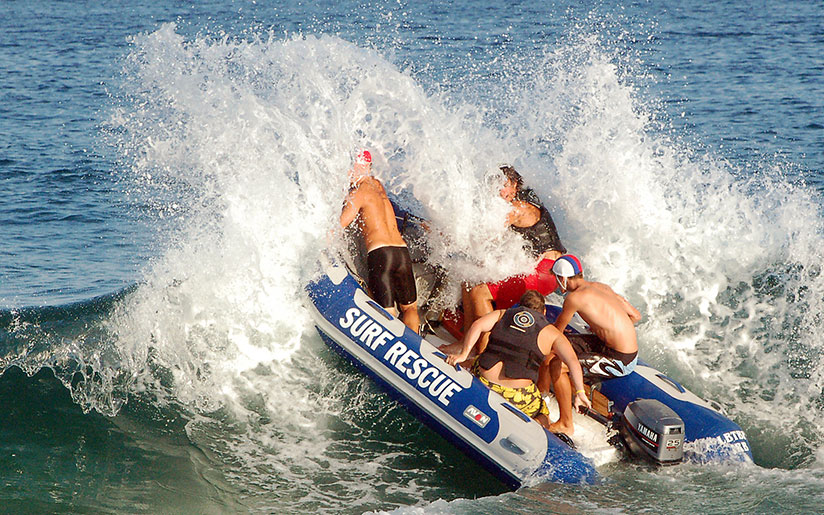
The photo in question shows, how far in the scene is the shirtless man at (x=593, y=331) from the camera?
6.49 meters

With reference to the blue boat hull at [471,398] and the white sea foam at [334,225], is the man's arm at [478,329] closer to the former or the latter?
the blue boat hull at [471,398]

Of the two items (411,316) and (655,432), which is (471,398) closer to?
(655,432)

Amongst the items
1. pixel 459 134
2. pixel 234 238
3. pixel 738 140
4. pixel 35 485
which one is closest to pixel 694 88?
pixel 738 140

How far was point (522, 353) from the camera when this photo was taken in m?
6.26

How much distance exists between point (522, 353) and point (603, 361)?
954 mm

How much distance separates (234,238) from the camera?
7.71 metres

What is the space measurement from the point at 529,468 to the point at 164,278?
3.93m

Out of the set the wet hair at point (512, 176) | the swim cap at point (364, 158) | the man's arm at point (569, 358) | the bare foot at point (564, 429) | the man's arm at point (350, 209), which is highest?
the swim cap at point (364, 158)

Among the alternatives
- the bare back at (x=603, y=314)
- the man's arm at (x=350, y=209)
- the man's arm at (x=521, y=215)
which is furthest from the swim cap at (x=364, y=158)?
the bare back at (x=603, y=314)

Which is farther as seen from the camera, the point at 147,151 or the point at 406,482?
the point at 147,151

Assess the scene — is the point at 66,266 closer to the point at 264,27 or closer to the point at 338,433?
the point at 338,433

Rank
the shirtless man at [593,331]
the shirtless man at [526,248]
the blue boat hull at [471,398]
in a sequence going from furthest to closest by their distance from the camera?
the shirtless man at [526,248]
the shirtless man at [593,331]
the blue boat hull at [471,398]

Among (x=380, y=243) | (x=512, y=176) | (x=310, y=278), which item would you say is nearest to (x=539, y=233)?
(x=512, y=176)

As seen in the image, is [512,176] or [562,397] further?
[512,176]
